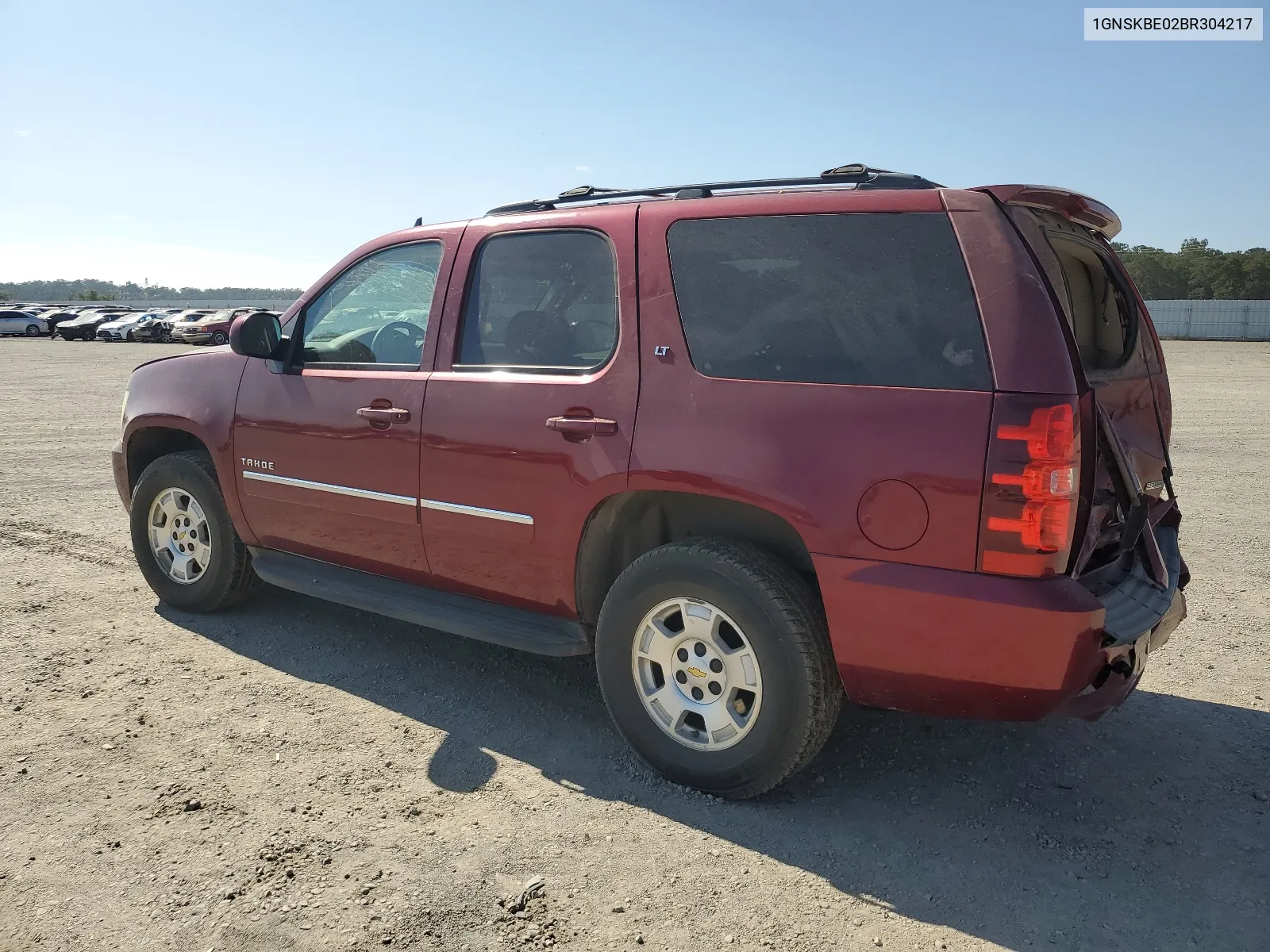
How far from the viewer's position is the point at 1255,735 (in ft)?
12.1

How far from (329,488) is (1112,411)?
3.09m

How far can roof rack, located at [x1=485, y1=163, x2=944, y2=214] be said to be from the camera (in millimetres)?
3023

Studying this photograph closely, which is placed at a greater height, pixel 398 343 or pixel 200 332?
pixel 200 332

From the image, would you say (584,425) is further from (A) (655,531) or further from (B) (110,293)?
(B) (110,293)

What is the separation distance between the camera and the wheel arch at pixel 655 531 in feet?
10.5

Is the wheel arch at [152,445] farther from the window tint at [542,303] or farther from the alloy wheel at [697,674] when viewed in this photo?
the alloy wheel at [697,674]

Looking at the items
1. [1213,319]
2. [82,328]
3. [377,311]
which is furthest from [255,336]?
[1213,319]

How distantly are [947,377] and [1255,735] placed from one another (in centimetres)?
221

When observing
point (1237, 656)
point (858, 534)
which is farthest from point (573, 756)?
point (1237, 656)

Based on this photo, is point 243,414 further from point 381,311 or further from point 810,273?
point 810,273

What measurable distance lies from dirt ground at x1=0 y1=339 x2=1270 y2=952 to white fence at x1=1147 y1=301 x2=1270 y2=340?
1896 inches

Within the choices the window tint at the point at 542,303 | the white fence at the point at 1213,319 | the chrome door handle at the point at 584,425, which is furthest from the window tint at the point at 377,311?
the white fence at the point at 1213,319

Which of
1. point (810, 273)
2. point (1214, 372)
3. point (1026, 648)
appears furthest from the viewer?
point (1214, 372)

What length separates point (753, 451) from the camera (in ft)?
9.73
